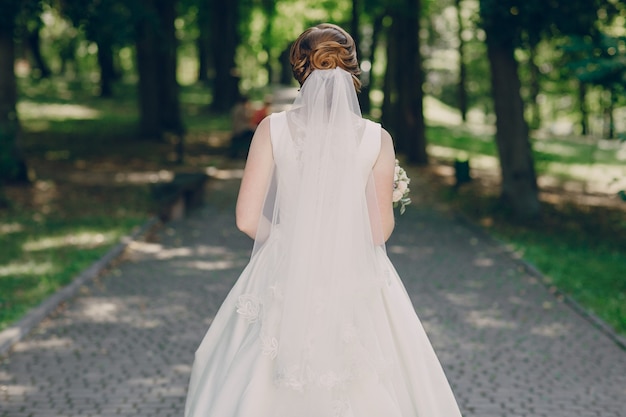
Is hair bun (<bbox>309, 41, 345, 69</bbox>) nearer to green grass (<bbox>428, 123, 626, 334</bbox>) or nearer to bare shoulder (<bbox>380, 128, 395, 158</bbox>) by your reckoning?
bare shoulder (<bbox>380, 128, 395, 158</bbox>)

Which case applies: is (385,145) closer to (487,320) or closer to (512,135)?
(487,320)

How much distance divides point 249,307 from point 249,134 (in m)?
19.9

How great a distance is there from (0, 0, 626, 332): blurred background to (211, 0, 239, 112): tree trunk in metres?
0.06

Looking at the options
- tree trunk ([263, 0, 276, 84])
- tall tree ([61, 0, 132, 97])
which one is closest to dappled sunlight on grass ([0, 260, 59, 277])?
tall tree ([61, 0, 132, 97])

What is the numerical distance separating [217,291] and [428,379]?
20.7 feet

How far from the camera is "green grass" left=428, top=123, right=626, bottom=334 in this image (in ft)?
33.8

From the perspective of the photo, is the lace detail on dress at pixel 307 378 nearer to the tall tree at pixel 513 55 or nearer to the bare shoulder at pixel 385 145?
the bare shoulder at pixel 385 145

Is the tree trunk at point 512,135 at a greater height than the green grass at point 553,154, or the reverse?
the tree trunk at point 512,135

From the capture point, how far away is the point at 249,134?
77.7 feet

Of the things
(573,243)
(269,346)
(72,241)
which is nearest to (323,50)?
(269,346)

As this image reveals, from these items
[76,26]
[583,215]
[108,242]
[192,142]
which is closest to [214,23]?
[192,142]

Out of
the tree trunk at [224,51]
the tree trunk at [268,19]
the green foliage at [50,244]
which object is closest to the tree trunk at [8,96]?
the green foliage at [50,244]

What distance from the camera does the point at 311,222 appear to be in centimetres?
387

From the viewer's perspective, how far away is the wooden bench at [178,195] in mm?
15188
